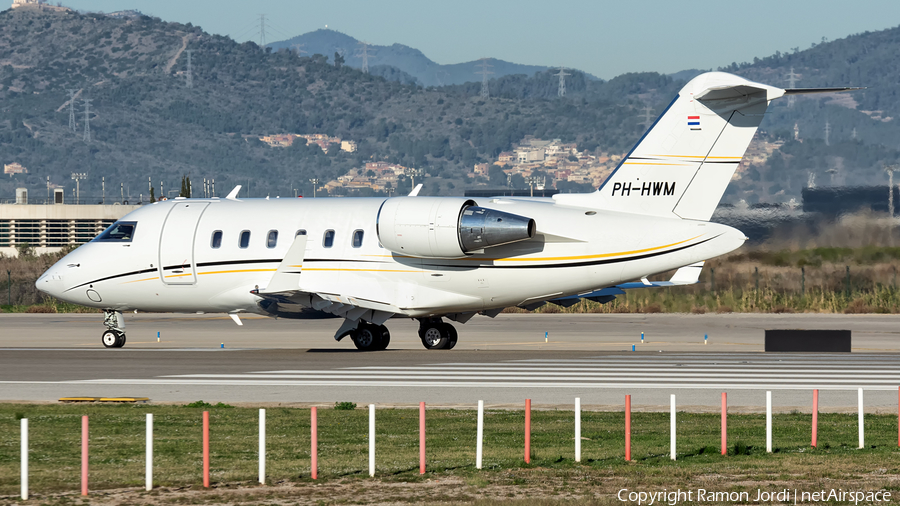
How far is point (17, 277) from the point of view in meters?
65.8

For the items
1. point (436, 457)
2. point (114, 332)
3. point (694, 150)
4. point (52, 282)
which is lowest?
point (114, 332)

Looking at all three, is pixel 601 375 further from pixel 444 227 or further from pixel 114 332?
pixel 114 332

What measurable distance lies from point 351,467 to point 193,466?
198 cm

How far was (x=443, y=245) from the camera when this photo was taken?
2994cm

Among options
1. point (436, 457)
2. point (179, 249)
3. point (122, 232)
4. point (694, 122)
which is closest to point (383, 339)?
point (179, 249)

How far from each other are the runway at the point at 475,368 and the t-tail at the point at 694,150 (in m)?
4.08

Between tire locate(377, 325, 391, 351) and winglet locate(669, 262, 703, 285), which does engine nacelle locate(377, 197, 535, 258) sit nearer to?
tire locate(377, 325, 391, 351)

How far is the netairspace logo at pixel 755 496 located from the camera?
12.0 m

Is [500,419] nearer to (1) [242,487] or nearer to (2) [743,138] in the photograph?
(1) [242,487]

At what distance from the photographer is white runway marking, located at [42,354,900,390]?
23.4 meters

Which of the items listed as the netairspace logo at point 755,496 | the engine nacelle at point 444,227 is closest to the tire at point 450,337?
the engine nacelle at point 444,227

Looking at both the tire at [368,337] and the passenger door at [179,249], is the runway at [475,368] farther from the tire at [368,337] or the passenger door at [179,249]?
the passenger door at [179,249]

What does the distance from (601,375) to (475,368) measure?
3.17 metres

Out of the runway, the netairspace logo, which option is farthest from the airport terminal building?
the netairspace logo
